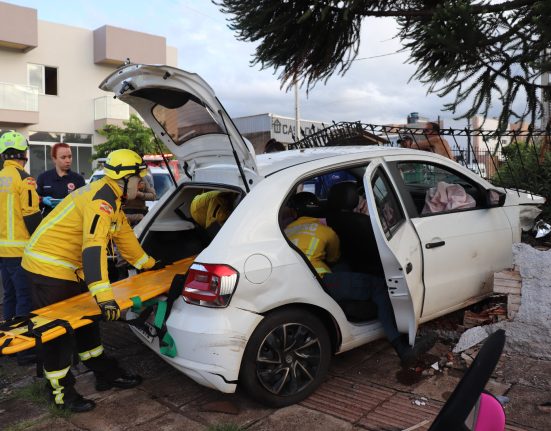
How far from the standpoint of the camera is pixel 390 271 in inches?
136

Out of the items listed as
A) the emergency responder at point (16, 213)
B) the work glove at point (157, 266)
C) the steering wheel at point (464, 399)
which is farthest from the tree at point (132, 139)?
the steering wheel at point (464, 399)

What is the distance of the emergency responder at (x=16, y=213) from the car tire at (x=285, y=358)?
2296 millimetres

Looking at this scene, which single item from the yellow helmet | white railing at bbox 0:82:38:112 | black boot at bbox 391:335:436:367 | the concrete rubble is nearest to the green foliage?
the concrete rubble

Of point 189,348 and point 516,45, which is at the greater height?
point 516,45

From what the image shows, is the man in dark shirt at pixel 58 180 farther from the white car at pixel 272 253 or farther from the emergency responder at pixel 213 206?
the emergency responder at pixel 213 206

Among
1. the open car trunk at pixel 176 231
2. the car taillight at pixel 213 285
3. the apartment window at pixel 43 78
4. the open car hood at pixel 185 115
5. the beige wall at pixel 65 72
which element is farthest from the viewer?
the apartment window at pixel 43 78

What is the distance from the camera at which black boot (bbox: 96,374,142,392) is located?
12.3 ft

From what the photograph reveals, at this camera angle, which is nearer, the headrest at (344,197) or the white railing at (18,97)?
the headrest at (344,197)

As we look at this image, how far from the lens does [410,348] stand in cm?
350

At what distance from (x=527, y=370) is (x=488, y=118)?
2.77 meters

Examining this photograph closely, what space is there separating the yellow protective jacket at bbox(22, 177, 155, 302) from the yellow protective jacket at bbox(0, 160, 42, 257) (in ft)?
3.06

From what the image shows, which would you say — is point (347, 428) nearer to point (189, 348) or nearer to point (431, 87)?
point (189, 348)

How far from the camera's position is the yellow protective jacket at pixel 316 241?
3.75m

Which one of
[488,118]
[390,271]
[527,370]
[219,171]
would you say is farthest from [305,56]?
[527,370]
